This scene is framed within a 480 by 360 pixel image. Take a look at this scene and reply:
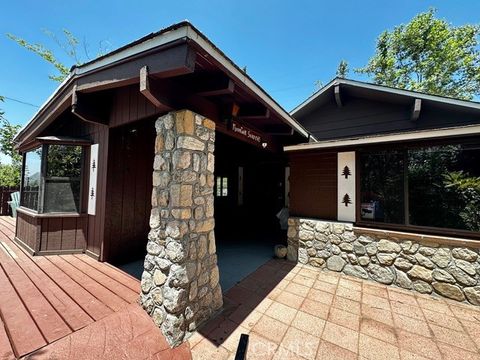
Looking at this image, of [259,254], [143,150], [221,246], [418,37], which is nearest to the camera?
[143,150]

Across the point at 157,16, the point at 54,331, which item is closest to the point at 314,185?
the point at 54,331

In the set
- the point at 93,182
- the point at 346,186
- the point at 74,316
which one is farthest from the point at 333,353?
the point at 93,182

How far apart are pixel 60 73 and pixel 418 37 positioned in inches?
849

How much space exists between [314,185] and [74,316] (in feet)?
13.5

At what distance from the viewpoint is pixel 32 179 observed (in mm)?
4676

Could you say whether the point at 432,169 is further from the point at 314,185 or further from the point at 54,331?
the point at 54,331

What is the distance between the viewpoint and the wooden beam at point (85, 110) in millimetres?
3031

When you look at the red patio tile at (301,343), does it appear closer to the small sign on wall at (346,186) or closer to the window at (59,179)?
the small sign on wall at (346,186)

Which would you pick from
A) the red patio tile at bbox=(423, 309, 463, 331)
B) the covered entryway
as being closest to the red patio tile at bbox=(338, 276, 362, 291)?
the red patio tile at bbox=(423, 309, 463, 331)

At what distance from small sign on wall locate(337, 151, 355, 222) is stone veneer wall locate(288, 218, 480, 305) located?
23cm

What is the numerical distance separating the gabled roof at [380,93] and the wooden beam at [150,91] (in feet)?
18.3

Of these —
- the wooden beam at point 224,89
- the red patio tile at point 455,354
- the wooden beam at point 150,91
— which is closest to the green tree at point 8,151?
the wooden beam at point 150,91

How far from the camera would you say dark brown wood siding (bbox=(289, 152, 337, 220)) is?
417 cm

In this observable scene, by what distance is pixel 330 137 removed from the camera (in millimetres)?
6516
